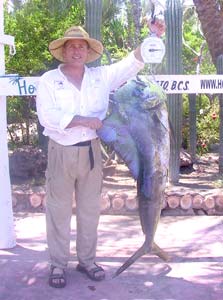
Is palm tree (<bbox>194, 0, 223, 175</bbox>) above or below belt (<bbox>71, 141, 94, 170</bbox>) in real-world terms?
above

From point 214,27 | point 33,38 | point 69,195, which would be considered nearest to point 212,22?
point 214,27

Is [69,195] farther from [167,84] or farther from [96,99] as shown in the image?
[167,84]

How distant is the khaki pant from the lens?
13.7 ft

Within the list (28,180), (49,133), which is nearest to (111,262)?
(49,133)

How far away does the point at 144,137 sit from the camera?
13.1 feet

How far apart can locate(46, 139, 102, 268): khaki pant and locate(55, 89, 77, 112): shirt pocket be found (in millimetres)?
286

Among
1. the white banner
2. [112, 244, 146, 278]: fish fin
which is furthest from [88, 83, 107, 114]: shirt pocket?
[112, 244, 146, 278]: fish fin

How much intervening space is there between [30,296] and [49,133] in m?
1.17

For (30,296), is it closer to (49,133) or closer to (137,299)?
(137,299)

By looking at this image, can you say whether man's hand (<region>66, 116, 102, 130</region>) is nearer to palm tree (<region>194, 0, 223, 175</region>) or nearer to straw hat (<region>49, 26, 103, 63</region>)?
straw hat (<region>49, 26, 103, 63</region>)

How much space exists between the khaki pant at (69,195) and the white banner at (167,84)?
0.88 meters

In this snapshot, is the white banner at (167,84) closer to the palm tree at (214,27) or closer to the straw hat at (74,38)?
the straw hat at (74,38)

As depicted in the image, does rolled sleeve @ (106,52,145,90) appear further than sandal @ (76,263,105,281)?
No

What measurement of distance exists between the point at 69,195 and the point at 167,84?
4.45ft
